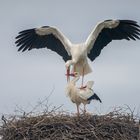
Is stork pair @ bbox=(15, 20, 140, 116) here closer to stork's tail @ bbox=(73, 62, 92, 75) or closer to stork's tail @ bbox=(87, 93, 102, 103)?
stork's tail @ bbox=(73, 62, 92, 75)

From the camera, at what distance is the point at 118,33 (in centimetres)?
1371

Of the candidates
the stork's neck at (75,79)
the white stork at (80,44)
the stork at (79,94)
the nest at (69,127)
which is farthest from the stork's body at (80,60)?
the nest at (69,127)

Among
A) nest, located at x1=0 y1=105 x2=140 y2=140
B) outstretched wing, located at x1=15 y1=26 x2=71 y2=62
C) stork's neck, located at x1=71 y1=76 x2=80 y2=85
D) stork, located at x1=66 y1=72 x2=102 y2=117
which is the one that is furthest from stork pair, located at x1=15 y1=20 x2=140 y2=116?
nest, located at x1=0 y1=105 x2=140 y2=140

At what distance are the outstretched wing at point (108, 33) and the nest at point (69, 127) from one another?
1.93 m

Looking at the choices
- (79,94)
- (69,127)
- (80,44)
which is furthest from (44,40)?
(69,127)

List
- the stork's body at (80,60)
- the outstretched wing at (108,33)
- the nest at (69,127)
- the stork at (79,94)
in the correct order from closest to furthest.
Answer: the nest at (69,127), the stork at (79,94), the stork's body at (80,60), the outstretched wing at (108,33)

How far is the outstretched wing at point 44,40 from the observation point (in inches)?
539

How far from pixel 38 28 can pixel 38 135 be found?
2859mm

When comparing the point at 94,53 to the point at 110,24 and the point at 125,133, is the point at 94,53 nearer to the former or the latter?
the point at 110,24

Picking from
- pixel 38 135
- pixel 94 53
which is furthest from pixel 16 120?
pixel 94 53

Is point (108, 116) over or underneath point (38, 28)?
underneath

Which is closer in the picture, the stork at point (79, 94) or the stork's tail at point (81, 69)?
the stork at point (79, 94)

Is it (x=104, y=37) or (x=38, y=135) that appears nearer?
(x=38, y=135)

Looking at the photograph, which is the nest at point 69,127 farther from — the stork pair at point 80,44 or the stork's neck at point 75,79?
the stork pair at point 80,44
